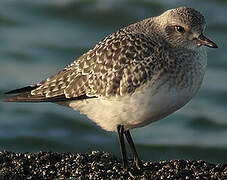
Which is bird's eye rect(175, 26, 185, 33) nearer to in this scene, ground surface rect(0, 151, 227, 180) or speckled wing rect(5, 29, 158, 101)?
speckled wing rect(5, 29, 158, 101)

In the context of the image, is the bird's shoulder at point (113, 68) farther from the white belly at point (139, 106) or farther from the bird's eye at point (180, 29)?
the bird's eye at point (180, 29)

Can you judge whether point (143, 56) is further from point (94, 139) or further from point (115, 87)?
point (94, 139)

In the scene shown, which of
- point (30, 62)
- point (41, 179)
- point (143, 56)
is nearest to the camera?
point (41, 179)

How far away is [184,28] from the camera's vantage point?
9625 mm

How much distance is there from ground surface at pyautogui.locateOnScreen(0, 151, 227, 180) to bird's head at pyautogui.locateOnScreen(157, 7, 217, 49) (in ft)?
4.79

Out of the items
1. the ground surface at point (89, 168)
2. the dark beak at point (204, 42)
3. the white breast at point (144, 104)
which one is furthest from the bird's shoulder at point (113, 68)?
the ground surface at point (89, 168)

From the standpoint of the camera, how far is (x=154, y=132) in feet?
49.5

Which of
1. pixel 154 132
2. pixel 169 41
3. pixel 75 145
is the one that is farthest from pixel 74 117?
pixel 169 41

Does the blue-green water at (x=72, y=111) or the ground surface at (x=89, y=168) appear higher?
the blue-green water at (x=72, y=111)

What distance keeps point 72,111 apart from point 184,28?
6273mm

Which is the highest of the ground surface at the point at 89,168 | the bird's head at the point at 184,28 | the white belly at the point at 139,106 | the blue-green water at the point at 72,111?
the blue-green water at the point at 72,111

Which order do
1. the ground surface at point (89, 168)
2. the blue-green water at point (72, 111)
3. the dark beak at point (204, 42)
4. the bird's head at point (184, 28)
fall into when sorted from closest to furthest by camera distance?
the ground surface at point (89, 168) < the dark beak at point (204, 42) < the bird's head at point (184, 28) < the blue-green water at point (72, 111)

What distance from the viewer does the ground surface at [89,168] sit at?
8.78 meters

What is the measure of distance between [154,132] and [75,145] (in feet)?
5.12
